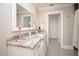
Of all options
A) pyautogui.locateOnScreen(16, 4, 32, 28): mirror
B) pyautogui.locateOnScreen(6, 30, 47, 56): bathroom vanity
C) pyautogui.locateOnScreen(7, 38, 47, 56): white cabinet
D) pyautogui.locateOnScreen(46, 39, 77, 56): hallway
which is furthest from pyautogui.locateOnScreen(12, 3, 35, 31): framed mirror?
pyautogui.locateOnScreen(46, 39, 77, 56): hallway

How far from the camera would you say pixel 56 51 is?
1361 mm

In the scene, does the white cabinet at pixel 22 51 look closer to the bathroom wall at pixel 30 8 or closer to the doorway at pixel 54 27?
the doorway at pixel 54 27

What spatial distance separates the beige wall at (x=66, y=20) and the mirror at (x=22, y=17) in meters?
0.21

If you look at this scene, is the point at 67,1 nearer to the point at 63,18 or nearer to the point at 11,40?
the point at 63,18

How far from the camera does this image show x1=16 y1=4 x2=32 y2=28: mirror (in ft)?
4.21

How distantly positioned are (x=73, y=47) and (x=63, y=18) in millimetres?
478

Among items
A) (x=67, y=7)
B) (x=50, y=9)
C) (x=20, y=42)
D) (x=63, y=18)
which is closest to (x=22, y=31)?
(x=20, y=42)

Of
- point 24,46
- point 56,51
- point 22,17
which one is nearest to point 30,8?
point 22,17

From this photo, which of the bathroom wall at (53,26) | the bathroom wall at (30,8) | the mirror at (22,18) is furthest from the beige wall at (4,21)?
the bathroom wall at (53,26)

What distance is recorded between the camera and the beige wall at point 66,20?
1349 mm

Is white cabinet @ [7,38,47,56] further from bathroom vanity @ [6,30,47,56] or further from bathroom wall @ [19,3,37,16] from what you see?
bathroom wall @ [19,3,37,16]

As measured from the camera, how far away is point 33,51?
1.22m

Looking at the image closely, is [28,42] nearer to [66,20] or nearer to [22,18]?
[22,18]

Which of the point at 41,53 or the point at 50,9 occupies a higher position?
the point at 50,9
